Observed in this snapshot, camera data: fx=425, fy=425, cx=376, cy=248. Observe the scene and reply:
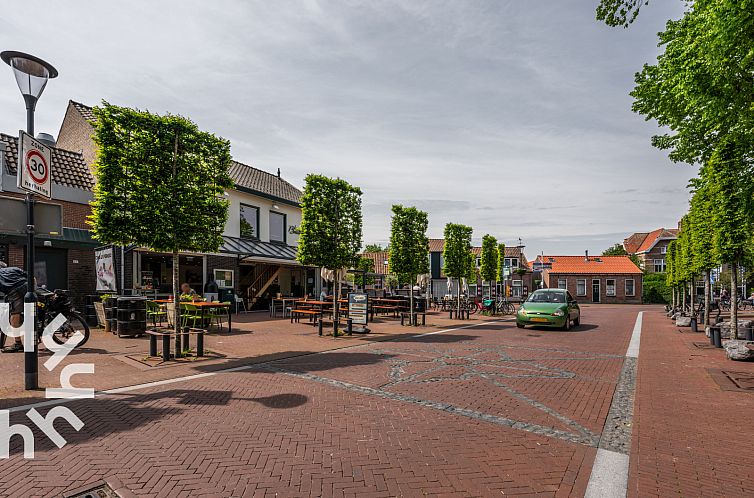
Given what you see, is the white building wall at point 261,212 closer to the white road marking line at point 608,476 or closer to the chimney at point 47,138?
the chimney at point 47,138

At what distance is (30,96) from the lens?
6.30 m

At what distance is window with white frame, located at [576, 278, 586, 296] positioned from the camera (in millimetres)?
51719

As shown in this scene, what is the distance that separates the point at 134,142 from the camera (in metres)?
8.52

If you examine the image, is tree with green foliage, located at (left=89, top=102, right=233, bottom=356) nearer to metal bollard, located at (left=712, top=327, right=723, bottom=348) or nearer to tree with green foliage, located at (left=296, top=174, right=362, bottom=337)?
tree with green foliage, located at (left=296, top=174, right=362, bottom=337)

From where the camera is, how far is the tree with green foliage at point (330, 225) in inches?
491

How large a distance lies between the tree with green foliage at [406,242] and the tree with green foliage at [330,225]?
11.5 ft

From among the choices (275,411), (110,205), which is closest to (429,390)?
(275,411)

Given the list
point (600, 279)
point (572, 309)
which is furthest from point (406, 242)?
point (600, 279)

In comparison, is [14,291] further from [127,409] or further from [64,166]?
[64,166]

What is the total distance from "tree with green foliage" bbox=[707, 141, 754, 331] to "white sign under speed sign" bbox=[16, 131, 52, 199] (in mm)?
14607

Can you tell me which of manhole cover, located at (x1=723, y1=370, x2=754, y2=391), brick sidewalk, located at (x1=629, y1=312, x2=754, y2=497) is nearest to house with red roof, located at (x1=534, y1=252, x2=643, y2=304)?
manhole cover, located at (x1=723, y1=370, x2=754, y2=391)

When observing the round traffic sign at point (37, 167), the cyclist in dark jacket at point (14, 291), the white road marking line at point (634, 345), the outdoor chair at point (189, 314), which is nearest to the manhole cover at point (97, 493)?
the round traffic sign at point (37, 167)

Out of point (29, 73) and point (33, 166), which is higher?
point (29, 73)

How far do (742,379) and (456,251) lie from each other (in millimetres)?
14095
